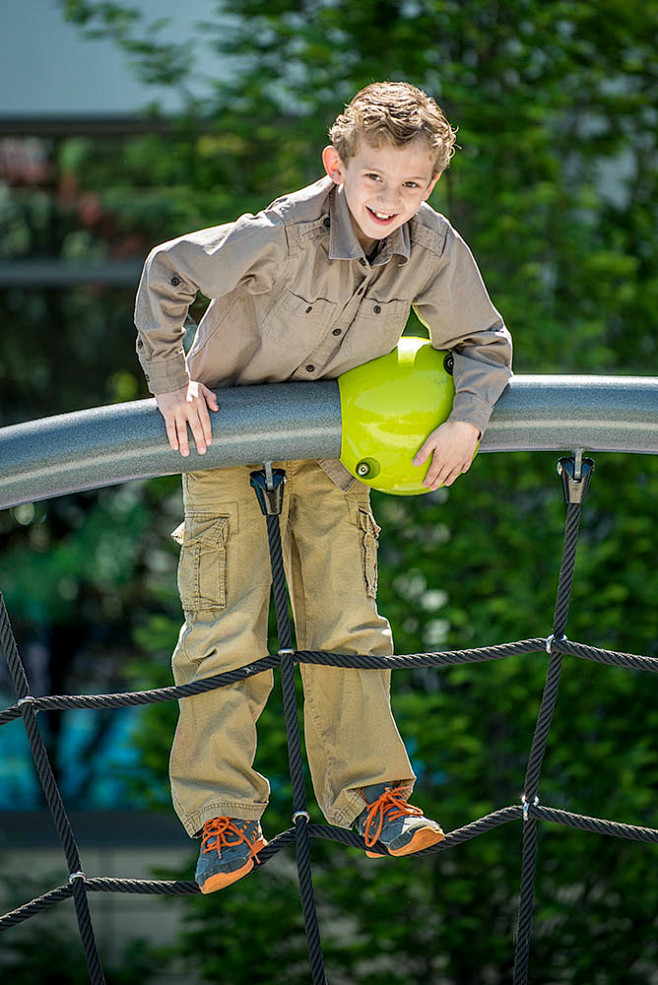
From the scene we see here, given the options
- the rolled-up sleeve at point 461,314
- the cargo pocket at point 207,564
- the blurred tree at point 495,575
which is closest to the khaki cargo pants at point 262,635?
the cargo pocket at point 207,564

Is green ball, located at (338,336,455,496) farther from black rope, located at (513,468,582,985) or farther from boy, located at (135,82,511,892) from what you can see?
black rope, located at (513,468,582,985)

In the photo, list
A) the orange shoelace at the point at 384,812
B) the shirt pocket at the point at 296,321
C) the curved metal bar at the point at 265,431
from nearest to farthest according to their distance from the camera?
1. the curved metal bar at the point at 265,431
2. the shirt pocket at the point at 296,321
3. the orange shoelace at the point at 384,812

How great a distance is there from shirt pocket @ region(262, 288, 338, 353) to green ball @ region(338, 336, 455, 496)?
65mm

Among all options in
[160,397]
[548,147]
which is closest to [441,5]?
[548,147]

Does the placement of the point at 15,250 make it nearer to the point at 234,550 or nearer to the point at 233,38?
the point at 233,38

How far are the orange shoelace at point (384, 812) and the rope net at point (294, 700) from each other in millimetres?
40

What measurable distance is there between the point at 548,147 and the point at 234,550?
2138 millimetres

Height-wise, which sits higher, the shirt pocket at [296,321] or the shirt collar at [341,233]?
the shirt collar at [341,233]

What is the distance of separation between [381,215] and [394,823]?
743mm

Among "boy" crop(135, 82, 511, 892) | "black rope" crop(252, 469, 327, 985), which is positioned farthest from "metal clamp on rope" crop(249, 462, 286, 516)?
"boy" crop(135, 82, 511, 892)

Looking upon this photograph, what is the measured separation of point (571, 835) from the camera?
10.5 feet

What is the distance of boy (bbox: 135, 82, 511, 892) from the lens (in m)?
1.47

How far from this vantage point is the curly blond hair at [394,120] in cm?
143

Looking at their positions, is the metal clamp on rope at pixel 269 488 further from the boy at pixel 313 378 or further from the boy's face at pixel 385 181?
the boy's face at pixel 385 181
